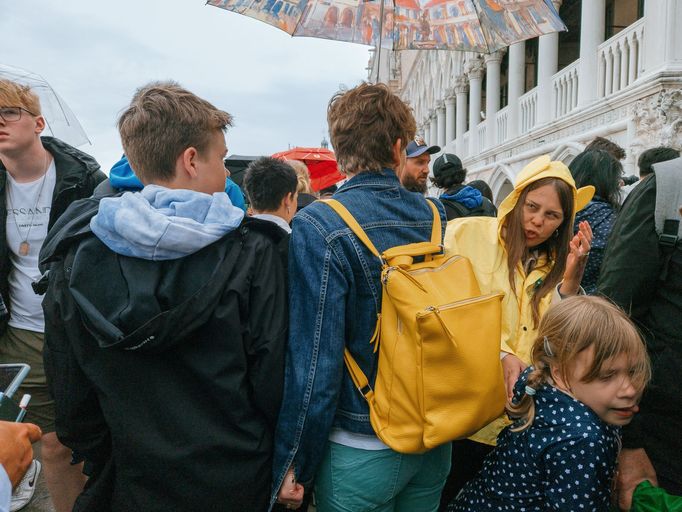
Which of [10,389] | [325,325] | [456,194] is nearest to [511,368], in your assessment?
[325,325]

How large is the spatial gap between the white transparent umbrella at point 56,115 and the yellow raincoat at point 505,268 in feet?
11.6

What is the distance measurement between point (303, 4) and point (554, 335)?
339cm

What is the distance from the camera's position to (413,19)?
3.97 meters

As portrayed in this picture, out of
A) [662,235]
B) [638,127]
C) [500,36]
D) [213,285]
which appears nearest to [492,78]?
[638,127]

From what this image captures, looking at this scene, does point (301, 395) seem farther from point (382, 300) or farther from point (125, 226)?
point (125, 226)

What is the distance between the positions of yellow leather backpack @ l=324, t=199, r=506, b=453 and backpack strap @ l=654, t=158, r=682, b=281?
0.73m

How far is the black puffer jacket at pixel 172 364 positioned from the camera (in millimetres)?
1357

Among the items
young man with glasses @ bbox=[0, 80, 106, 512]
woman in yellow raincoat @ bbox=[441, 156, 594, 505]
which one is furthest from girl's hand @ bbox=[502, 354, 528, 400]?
young man with glasses @ bbox=[0, 80, 106, 512]

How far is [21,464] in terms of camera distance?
1260mm

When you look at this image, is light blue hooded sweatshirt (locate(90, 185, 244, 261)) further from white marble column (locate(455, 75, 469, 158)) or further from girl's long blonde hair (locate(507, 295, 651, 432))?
white marble column (locate(455, 75, 469, 158))

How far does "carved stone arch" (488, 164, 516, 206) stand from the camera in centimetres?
1172

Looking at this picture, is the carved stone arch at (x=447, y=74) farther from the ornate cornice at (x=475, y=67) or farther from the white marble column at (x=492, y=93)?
the white marble column at (x=492, y=93)

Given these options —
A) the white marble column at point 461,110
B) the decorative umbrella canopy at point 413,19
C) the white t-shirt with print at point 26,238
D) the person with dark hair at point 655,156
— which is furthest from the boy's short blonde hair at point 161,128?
the white marble column at point 461,110

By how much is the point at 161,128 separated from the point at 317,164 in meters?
5.69
